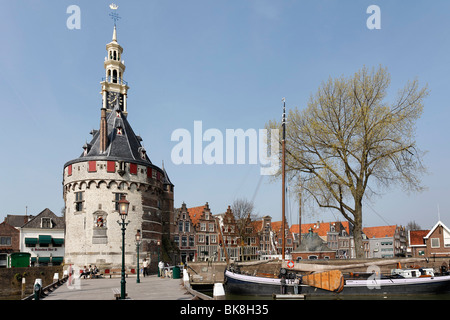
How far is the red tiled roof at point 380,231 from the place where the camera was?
310 feet

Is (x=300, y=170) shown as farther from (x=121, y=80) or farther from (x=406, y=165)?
(x=121, y=80)

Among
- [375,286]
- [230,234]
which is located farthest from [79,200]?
[375,286]

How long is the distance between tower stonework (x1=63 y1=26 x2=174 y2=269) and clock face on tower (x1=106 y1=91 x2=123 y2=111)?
17.6 ft

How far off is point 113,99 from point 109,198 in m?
17.2

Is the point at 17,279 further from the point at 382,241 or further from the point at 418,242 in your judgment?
the point at 382,241

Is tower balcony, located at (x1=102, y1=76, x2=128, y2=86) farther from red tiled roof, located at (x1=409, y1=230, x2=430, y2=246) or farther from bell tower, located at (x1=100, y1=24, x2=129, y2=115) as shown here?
red tiled roof, located at (x1=409, y1=230, x2=430, y2=246)

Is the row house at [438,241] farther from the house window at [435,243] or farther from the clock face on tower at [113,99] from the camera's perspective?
the clock face on tower at [113,99]

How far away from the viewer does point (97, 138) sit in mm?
45812

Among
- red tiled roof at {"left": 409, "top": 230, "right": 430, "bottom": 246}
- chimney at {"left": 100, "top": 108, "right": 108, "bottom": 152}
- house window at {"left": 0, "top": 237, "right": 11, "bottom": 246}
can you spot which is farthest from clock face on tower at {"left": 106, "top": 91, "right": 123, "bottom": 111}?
red tiled roof at {"left": 409, "top": 230, "right": 430, "bottom": 246}

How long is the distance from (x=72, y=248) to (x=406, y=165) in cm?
3375

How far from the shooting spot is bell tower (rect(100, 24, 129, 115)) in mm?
53094

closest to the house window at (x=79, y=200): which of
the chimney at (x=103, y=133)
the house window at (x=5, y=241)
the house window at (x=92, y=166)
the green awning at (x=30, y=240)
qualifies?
the house window at (x=92, y=166)

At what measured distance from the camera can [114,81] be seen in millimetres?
54344
